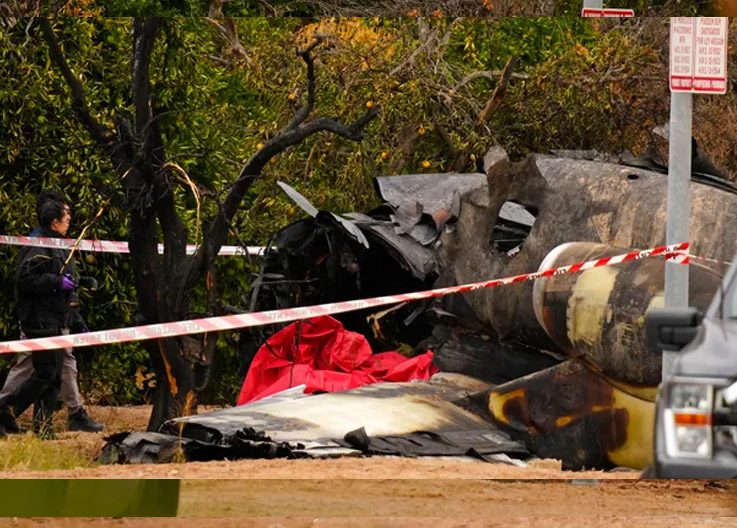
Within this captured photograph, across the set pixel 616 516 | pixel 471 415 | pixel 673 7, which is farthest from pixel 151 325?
pixel 673 7

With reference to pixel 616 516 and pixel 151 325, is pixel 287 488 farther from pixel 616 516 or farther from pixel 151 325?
pixel 616 516

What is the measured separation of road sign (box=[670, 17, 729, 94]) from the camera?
923cm

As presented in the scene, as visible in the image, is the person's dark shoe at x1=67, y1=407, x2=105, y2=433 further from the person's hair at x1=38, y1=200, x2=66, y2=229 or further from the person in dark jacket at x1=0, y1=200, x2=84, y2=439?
the person's hair at x1=38, y1=200, x2=66, y2=229

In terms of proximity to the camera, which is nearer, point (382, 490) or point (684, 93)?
point (684, 93)

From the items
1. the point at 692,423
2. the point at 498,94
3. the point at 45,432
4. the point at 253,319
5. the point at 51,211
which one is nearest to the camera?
the point at 692,423

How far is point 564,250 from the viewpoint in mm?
9719

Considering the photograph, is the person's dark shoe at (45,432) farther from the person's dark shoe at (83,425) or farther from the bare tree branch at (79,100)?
the bare tree branch at (79,100)

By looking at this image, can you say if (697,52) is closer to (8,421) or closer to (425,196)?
(425,196)

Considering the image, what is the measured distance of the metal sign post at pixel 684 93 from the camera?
9242 millimetres

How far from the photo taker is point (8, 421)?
959 centimetres

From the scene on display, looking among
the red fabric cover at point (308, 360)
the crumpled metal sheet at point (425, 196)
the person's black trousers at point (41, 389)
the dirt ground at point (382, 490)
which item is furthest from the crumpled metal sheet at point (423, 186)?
the person's black trousers at point (41, 389)

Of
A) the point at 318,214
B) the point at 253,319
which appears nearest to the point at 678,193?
the point at 318,214

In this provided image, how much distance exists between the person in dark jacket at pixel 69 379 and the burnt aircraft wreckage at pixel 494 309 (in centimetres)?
20

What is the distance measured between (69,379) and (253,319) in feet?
3.17
